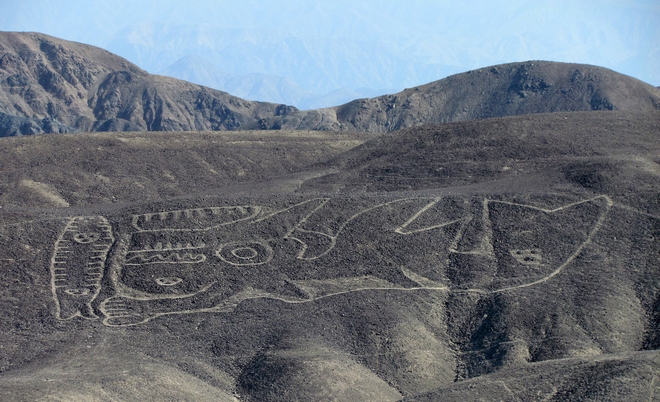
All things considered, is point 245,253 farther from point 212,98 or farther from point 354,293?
point 212,98

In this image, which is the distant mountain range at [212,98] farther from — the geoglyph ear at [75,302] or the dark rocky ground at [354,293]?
the geoglyph ear at [75,302]

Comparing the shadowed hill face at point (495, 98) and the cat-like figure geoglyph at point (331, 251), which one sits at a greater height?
the shadowed hill face at point (495, 98)

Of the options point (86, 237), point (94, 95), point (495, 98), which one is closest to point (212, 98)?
point (94, 95)

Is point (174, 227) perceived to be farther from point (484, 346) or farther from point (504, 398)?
point (504, 398)

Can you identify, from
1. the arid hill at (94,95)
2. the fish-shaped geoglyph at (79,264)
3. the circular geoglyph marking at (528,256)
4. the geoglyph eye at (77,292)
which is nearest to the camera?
the fish-shaped geoglyph at (79,264)

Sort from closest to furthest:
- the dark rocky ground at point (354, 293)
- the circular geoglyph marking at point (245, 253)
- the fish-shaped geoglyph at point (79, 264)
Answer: the dark rocky ground at point (354, 293)
the fish-shaped geoglyph at point (79, 264)
the circular geoglyph marking at point (245, 253)

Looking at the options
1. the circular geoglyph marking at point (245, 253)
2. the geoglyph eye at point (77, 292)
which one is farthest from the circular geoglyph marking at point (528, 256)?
the geoglyph eye at point (77, 292)
